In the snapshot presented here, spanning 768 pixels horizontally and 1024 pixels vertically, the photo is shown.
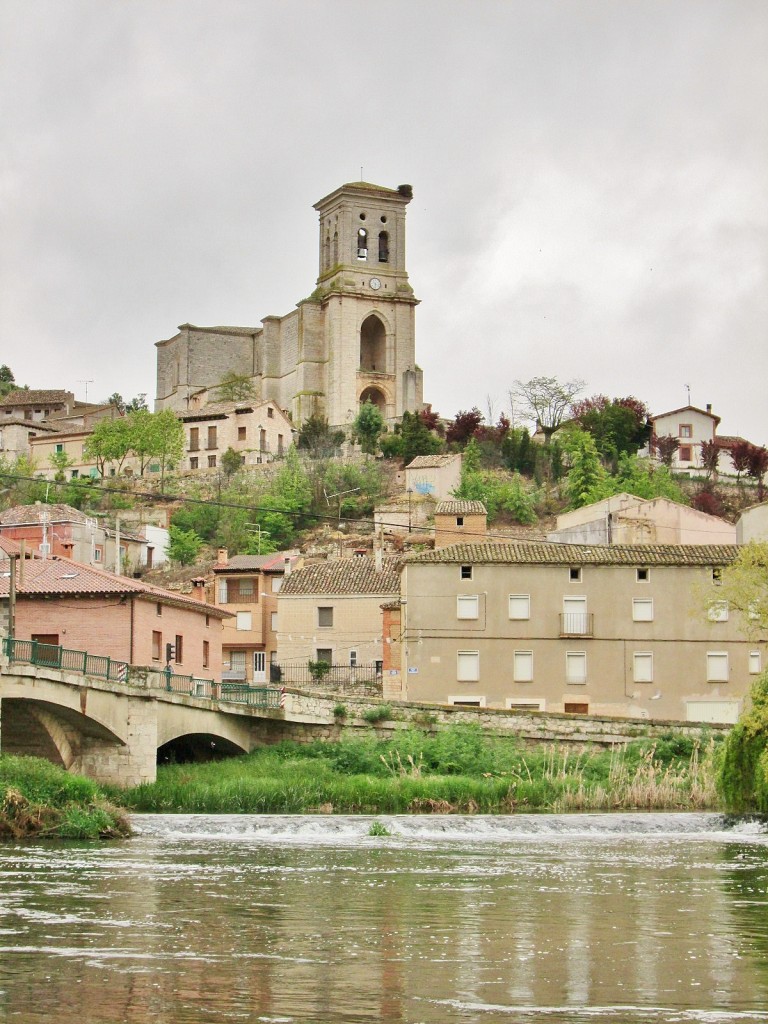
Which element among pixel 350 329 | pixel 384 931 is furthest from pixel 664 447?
pixel 384 931

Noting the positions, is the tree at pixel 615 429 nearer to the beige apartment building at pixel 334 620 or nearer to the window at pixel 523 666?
the beige apartment building at pixel 334 620

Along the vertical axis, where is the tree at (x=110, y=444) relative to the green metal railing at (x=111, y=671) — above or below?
above

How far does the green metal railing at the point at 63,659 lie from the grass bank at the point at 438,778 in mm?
→ 2711

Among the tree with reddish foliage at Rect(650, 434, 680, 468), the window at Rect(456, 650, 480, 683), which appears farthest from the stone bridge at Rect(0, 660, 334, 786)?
the tree with reddish foliage at Rect(650, 434, 680, 468)

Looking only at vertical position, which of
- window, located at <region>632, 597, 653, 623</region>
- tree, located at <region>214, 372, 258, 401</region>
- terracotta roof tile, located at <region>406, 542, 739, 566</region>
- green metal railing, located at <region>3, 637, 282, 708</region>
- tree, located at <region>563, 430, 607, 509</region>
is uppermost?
tree, located at <region>214, 372, 258, 401</region>

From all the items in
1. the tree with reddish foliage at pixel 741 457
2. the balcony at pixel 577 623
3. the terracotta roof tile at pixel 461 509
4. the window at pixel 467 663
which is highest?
the tree with reddish foliage at pixel 741 457

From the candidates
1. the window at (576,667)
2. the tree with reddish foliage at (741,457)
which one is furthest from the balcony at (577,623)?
the tree with reddish foliage at (741,457)

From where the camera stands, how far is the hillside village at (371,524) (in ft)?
162

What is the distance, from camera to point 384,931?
17531mm

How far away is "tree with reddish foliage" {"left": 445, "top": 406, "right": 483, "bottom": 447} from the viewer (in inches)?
3831

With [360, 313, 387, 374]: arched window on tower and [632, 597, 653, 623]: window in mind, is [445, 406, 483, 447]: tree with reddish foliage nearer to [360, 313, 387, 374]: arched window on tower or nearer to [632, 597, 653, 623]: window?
[360, 313, 387, 374]: arched window on tower

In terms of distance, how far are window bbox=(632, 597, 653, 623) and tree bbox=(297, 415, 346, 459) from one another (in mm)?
48114

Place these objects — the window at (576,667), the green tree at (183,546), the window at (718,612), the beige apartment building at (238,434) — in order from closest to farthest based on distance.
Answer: the window at (718,612) < the window at (576,667) < the green tree at (183,546) < the beige apartment building at (238,434)

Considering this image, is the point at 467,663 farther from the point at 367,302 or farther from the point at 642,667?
the point at 367,302
